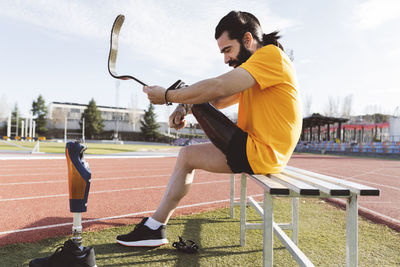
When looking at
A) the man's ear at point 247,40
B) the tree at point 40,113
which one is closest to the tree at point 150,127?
the tree at point 40,113

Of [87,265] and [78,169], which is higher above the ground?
[78,169]

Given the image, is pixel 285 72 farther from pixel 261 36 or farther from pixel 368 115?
pixel 368 115

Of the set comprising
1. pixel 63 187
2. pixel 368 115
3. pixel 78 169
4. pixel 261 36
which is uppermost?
pixel 368 115

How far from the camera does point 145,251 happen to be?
7.37 ft

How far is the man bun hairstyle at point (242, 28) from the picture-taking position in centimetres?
192

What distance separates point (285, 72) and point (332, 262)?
1.52m

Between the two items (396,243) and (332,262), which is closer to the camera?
(332,262)

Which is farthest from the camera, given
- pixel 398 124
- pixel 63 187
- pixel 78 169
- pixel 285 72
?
pixel 398 124

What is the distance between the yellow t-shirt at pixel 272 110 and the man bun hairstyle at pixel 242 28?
10.1 inches

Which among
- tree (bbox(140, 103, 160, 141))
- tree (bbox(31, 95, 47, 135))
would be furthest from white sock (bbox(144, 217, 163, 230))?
tree (bbox(31, 95, 47, 135))

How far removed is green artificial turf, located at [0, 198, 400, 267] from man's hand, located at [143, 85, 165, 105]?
1.20m

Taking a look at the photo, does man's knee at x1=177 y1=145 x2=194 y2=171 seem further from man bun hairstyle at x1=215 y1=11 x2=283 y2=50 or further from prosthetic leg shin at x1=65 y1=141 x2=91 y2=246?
man bun hairstyle at x1=215 y1=11 x2=283 y2=50

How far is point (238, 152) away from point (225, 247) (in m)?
1.05

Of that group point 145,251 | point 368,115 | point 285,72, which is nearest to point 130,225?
point 145,251
